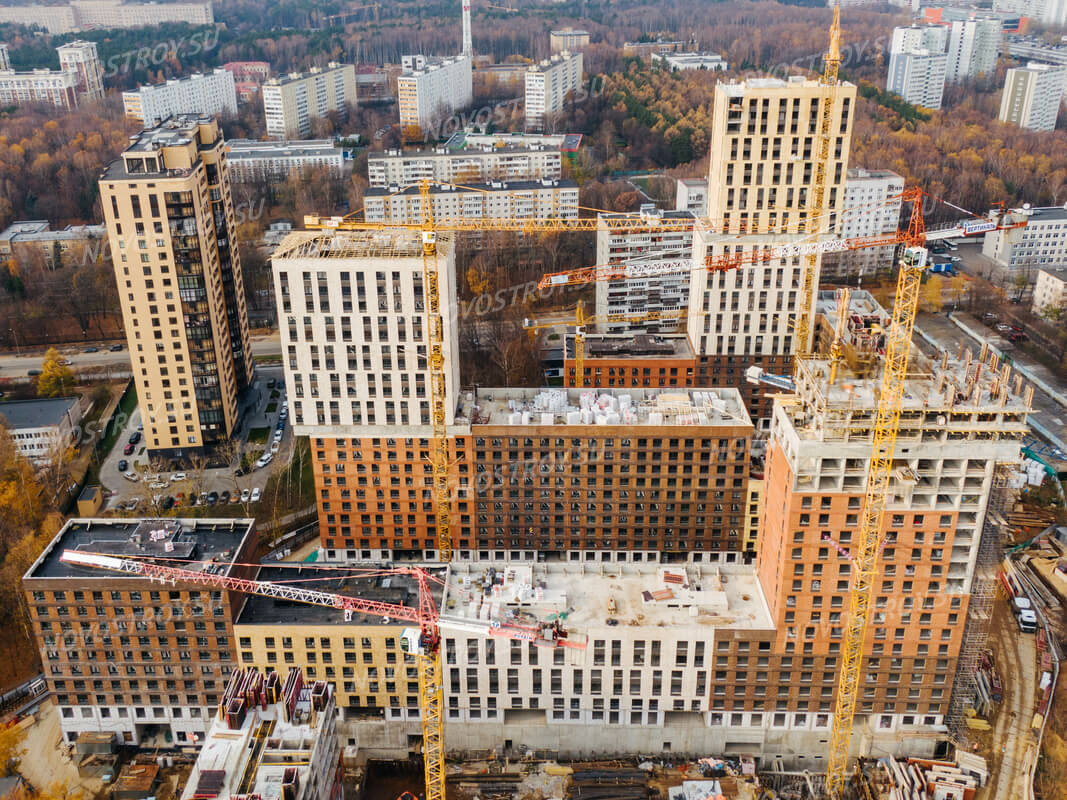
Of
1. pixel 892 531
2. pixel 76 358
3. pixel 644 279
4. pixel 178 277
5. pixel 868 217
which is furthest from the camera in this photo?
pixel 868 217

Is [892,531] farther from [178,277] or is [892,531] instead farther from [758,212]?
[178,277]

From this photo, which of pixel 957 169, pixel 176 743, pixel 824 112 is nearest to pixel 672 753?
pixel 176 743

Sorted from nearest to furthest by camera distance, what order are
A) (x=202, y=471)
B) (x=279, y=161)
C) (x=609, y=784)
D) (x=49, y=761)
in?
(x=609, y=784) → (x=49, y=761) → (x=202, y=471) → (x=279, y=161)

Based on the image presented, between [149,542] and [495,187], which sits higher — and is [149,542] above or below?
below

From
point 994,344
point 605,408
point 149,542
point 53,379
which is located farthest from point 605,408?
point 994,344

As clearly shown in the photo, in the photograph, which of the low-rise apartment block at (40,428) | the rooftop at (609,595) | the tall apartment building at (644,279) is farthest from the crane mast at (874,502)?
the low-rise apartment block at (40,428)

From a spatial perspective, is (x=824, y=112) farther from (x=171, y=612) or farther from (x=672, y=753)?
(x=171, y=612)

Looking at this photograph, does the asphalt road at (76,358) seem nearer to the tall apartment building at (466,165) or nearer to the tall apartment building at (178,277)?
the tall apartment building at (178,277)

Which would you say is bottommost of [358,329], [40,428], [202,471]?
[202,471]
